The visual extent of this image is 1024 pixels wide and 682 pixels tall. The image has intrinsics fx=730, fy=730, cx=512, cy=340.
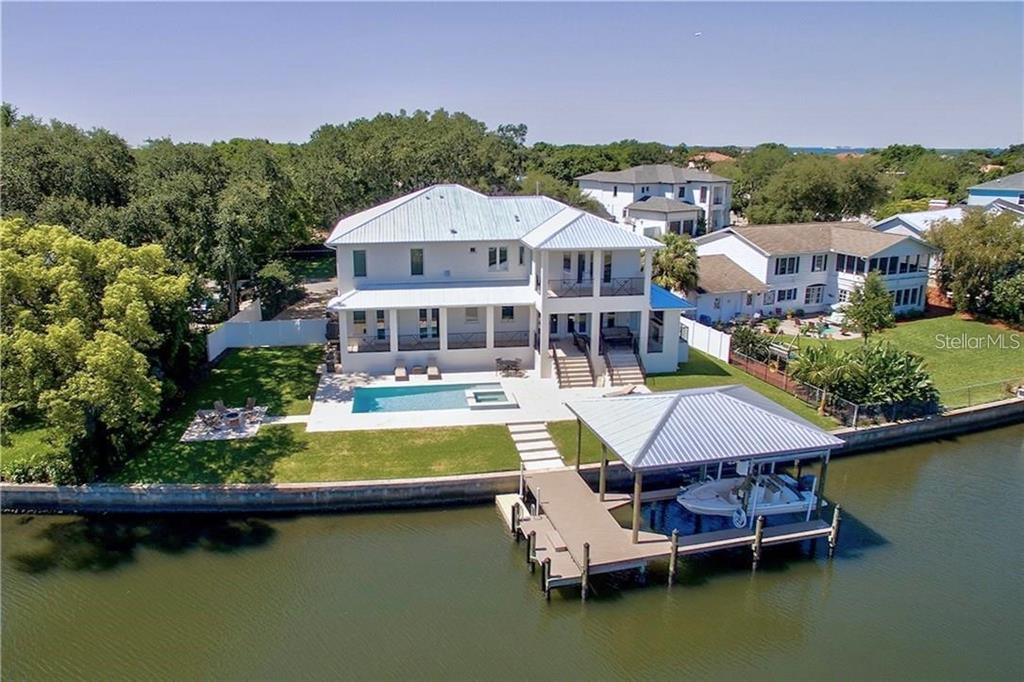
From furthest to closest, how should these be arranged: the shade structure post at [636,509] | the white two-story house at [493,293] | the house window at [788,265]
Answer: the house window at [788,265]
the white two-story house at [493,293]
the shade structure post at [636,509]

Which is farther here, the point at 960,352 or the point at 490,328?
the point at 960,352

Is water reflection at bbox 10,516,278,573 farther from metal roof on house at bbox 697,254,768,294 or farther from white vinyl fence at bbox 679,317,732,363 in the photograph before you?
Answer: metal roof on house at bbox 697,254,768,294

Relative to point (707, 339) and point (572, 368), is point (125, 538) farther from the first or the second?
point (707, 339)

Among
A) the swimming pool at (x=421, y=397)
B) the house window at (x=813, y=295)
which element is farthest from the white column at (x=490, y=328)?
the house window at (x=813, y=295)

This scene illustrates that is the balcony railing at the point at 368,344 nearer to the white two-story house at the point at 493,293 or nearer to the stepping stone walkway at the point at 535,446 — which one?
the white two-story house at the point at 493,293

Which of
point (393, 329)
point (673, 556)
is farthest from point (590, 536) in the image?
point (393, 329)

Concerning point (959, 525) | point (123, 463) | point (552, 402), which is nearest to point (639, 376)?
point (552, 402)

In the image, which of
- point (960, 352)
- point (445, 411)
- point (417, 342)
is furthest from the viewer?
point (960, 352)
